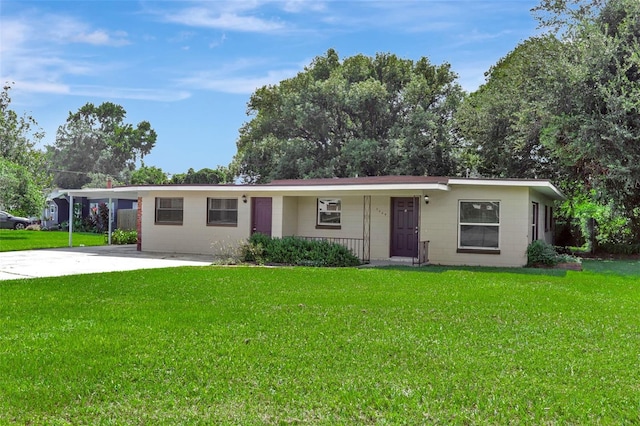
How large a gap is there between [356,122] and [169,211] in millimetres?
15252

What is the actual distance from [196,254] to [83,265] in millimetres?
5064

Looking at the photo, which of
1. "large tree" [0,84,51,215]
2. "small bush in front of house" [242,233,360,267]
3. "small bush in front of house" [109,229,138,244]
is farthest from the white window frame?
"large tree" [0,84,51,215]

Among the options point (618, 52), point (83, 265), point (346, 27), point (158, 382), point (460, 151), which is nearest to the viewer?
point (158, 382)

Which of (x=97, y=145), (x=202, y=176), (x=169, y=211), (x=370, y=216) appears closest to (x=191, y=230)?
(x=169, y=211)

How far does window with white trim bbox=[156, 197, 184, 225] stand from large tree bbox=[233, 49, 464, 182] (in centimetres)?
1056

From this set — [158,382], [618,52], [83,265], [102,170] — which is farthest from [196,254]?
[102,170]

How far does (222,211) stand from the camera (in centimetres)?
1878

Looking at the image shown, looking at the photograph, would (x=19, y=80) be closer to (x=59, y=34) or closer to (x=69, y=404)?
(x=59, y=34)

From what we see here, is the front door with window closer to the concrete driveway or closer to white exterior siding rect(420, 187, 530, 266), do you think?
white exterior siding rect(420, 187, 530, 266)

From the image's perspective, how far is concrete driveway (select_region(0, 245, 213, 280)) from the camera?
12.6 meters

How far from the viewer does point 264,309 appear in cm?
780

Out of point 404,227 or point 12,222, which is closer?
point 404,227

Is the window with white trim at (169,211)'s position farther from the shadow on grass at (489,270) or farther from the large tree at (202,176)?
the large tree at (202,176)

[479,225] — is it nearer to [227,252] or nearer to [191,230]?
[227,252]
